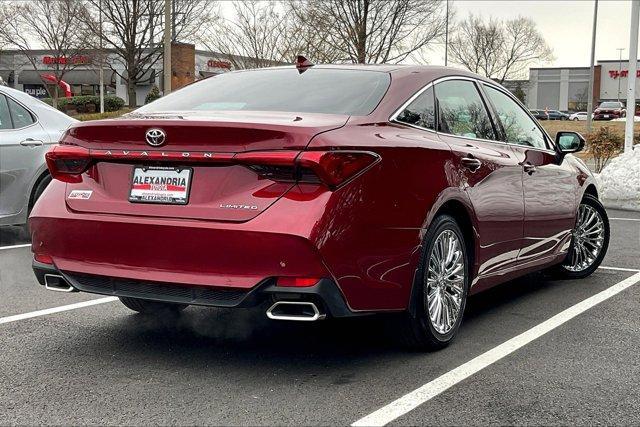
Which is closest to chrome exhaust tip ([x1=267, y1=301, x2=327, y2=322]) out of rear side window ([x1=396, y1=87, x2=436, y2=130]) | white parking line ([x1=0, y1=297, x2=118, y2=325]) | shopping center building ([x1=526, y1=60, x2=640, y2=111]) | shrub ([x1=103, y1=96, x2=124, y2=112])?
rear side window ([x1=396, y1=87, x2=436, y2=130])

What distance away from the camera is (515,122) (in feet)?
19.1

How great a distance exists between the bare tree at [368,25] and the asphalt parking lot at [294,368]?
28.0 meters

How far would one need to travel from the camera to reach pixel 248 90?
471cm

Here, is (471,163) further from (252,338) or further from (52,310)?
(52,310)

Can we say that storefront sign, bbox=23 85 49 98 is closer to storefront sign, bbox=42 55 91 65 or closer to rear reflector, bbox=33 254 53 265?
storefront sign, bbox=42 55 91 65

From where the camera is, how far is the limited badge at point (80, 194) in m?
4.02

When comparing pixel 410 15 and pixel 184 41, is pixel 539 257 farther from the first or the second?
pixel 184 41

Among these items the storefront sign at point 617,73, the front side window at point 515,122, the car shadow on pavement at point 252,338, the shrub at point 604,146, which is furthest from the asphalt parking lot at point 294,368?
the storefront sign at point 617,73

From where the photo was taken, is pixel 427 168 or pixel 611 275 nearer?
pixel 427 168

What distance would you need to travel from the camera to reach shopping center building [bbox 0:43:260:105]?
138 ft

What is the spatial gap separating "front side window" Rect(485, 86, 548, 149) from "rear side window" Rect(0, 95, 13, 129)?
4.83 m

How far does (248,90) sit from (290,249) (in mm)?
1468

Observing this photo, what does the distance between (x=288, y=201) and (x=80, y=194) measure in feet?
3.72

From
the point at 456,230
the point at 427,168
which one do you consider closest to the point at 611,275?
the point at 456,230
